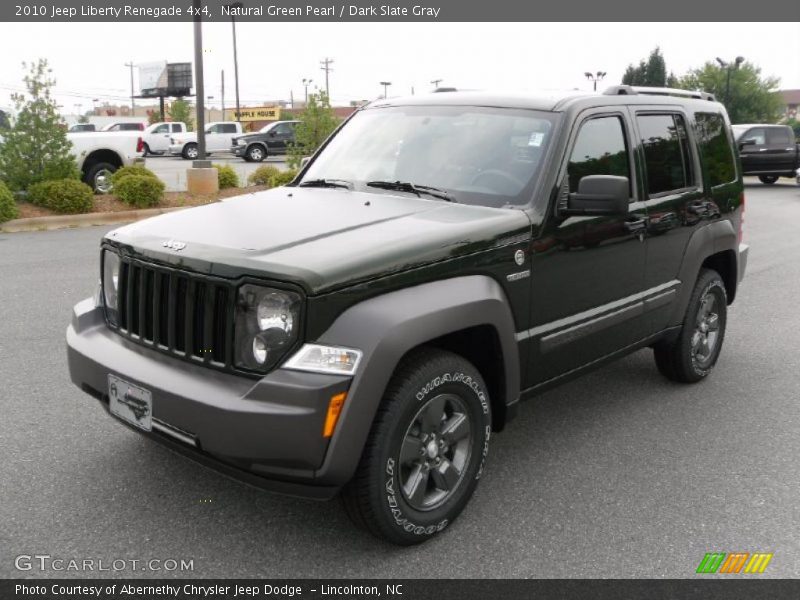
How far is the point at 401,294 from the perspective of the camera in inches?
118

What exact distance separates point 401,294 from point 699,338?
10.0 feet

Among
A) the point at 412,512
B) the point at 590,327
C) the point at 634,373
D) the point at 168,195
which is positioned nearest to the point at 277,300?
the point at 412,512

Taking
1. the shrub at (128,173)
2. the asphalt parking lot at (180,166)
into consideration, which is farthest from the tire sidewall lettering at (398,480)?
the asphalt parking lot at (180,166)

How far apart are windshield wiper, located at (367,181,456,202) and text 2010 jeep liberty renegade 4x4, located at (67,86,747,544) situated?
1cm

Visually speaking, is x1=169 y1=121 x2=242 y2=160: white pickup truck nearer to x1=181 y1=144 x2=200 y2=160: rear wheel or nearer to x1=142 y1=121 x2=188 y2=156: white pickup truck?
x1=181 y1=144 x2=200 y2=160: rear wheel

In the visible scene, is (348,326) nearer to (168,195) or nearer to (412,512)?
(412,512)

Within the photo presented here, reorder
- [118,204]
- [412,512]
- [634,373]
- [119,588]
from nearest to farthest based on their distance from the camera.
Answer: [119,588]
[412,512]
[634,373]
[118,204]

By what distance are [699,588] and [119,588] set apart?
2.23 m

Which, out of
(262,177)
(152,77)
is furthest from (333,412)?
(152,77)

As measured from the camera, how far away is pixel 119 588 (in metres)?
2.92

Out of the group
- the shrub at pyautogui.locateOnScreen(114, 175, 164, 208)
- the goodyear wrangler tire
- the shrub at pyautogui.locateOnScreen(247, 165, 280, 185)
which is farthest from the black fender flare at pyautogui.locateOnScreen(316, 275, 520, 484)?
the shrub at pyautogui.locateOnScreen(247, 165, 280, 185)

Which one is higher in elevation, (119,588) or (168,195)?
(168,195)

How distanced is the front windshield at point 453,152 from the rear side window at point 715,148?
1.66 m

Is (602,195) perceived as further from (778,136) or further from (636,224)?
(778,136)
